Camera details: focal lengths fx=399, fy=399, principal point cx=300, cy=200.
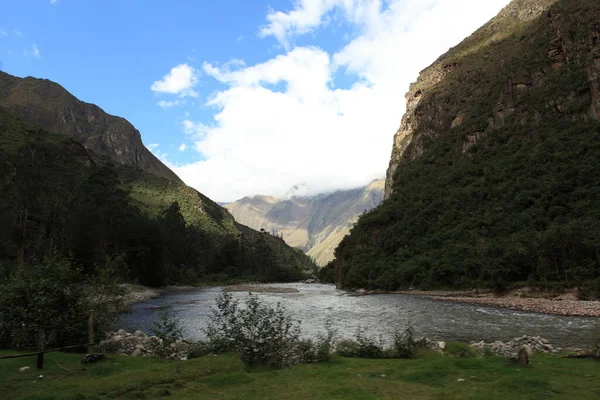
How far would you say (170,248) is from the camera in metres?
116

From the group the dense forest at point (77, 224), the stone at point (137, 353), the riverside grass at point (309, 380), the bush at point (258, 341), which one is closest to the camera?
the riverside grass at point (309, 380)

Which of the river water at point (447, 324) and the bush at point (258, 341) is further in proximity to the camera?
the river water at point (447, 324)

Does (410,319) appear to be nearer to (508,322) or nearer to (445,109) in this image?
(508,322)

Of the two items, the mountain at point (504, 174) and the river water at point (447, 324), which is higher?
the mountain at point (504, 174)

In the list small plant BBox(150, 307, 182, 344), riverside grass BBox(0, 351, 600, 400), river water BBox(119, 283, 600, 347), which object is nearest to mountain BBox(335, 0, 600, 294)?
river water BBox(119, 283, 600, 347)

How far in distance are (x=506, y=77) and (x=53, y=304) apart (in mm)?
121086

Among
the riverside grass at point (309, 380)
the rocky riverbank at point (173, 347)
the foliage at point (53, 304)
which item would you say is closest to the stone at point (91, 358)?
the riverside grass at point (309, 380)

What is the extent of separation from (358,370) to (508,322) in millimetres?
24816

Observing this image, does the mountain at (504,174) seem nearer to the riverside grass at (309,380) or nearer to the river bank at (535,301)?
the river bank at (535,301)

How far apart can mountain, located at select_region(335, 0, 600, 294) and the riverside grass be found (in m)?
43.8

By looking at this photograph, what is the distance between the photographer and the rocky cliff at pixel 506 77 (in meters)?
90.1

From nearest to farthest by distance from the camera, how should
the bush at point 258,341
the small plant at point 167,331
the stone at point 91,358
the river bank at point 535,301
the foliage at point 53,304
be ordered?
the stone at point 91,358
the bush at point 258,341
the foliage at point 53,304
the small plant at point 167,331
the river bank at point 535,301

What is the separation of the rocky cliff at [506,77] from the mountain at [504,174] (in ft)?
1.16

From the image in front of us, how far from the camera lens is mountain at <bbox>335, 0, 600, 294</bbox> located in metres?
60.0
